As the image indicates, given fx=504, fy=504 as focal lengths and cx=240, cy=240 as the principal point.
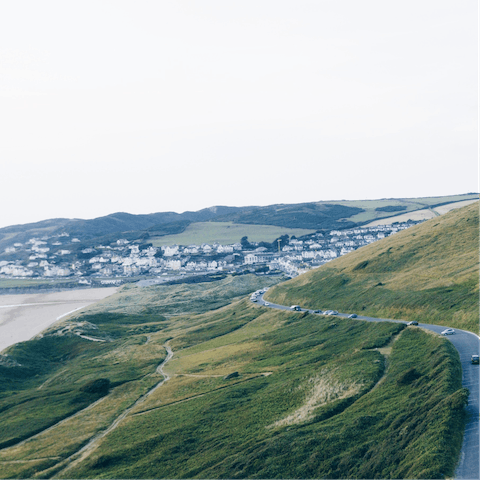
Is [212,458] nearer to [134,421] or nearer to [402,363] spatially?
[134,421]

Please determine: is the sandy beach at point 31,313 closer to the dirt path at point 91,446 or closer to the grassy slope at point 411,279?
the dirt path at point 91,446

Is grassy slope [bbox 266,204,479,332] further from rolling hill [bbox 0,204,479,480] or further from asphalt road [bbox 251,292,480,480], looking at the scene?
asphalt road [bbox 251,292,480,480]

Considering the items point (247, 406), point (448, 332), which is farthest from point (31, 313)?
point (448, 332)

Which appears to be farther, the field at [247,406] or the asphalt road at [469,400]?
the field at [247,406]

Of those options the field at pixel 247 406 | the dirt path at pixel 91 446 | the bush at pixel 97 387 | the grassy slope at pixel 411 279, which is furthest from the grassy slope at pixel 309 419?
the bush at pixel 97 387

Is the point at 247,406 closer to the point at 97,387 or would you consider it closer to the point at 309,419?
the point at 309,419

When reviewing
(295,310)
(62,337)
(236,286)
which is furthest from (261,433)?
(236,286)
